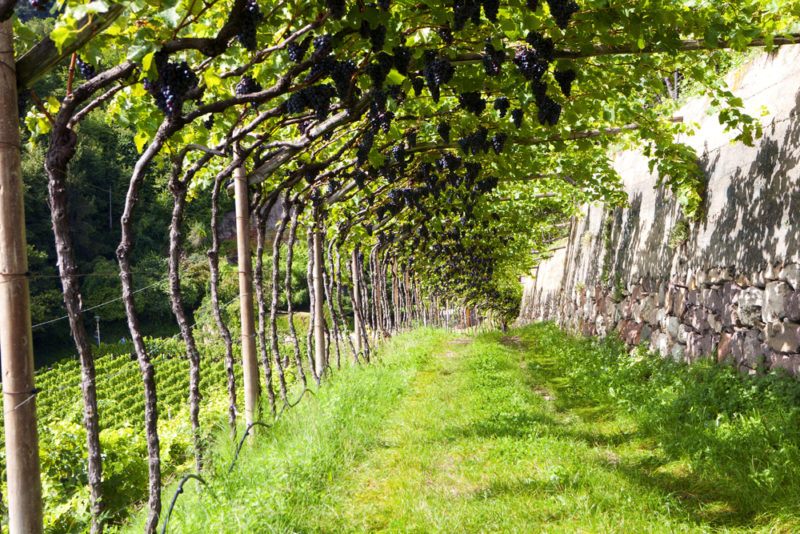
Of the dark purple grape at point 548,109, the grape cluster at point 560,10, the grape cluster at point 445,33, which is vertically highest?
the grape cluster at point 445,33

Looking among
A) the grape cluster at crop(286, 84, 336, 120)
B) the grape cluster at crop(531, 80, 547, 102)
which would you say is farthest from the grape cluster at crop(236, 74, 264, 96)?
the grape cluster at crop(531, 80, 547, 102)

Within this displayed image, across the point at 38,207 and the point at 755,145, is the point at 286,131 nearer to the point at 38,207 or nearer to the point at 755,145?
the point at 755,145

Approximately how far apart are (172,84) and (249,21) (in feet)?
1.69

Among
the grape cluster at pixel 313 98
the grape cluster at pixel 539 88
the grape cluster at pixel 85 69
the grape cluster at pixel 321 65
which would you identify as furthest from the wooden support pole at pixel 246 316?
the grape cluster at pixel 539 88

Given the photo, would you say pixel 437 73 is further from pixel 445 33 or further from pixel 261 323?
pixel 261 323

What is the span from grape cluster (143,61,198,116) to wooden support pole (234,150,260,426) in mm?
2801

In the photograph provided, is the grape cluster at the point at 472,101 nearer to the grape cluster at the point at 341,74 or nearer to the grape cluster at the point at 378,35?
the grape cluster at the point at 341,74

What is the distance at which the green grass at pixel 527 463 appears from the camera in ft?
13.2

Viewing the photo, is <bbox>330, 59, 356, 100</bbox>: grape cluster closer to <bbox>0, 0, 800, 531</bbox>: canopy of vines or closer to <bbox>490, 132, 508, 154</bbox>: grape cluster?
<bbox>0, 0, 800, 531</bbox>: canopy of vines

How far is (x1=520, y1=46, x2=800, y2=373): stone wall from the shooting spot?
5.98 meters

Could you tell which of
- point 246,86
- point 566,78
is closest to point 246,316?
point 246,86

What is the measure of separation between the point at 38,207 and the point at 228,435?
61.5 meters

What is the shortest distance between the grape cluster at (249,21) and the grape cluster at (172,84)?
352 millimetres

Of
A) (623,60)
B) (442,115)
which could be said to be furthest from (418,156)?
(623,60)
